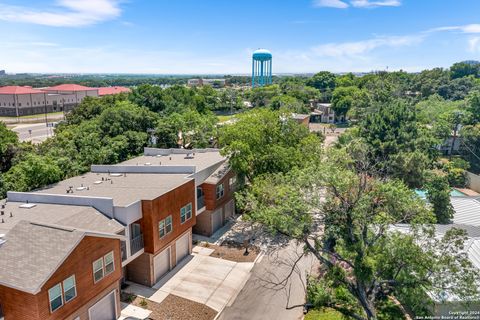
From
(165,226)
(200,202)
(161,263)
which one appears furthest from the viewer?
(200,202)

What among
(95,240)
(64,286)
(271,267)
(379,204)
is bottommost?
(271,267)

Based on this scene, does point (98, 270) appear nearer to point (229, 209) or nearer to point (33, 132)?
point (229, 209)

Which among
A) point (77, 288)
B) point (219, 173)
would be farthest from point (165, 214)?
point (219, 173)

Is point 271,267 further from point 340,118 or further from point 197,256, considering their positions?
point 340,118

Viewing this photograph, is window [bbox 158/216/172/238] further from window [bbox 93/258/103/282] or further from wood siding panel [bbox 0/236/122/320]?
window [bbox 93/258/103/282]

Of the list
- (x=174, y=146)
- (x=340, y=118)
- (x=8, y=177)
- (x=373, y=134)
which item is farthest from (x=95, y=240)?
(x=340, y=118)

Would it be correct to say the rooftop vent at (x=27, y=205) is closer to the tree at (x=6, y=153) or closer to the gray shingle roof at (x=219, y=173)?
the gray shingle roof at (x=219, y=173)
